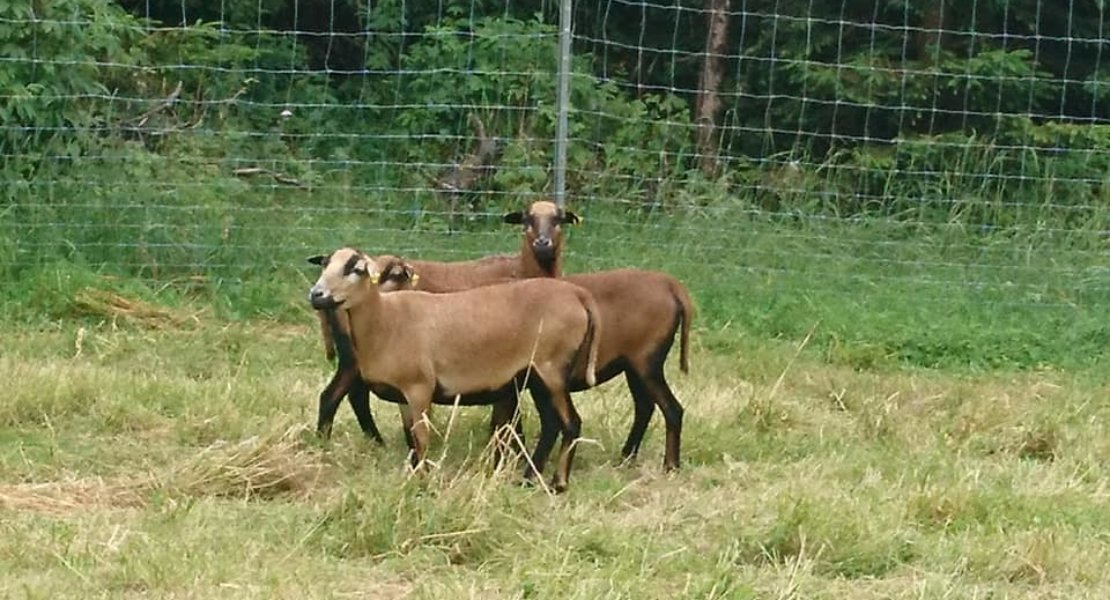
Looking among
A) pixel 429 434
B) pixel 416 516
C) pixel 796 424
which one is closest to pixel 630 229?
pixel 796 424

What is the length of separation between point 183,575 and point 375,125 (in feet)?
32.3

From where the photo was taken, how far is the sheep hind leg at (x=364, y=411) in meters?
7.11

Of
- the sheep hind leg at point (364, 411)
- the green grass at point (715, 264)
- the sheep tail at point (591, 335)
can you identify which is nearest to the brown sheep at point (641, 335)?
the sheep tail at point (591, 335)

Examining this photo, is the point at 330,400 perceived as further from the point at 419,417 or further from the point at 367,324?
the point at 419,417

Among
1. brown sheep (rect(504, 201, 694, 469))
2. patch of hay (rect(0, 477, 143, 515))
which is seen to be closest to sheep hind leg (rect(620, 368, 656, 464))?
brown sheep (rect(504, 201, 694, 469))

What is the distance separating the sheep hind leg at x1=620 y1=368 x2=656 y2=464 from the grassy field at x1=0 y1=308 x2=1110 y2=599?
4.1 inches

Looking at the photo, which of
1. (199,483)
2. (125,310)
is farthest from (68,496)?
(125,310)

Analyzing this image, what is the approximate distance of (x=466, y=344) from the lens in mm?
6723

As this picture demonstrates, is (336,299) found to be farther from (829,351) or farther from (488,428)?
(829,351)

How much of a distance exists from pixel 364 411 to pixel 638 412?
116 centimetres

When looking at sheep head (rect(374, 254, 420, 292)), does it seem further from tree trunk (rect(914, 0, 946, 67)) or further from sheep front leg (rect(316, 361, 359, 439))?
tree trunk (rect(914, 0, 946, 67))

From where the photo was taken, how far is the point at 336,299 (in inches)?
261

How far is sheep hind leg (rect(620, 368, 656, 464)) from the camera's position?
7.14 metres

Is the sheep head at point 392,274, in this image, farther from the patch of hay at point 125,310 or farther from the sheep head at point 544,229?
the patch of hay at point 125,310
